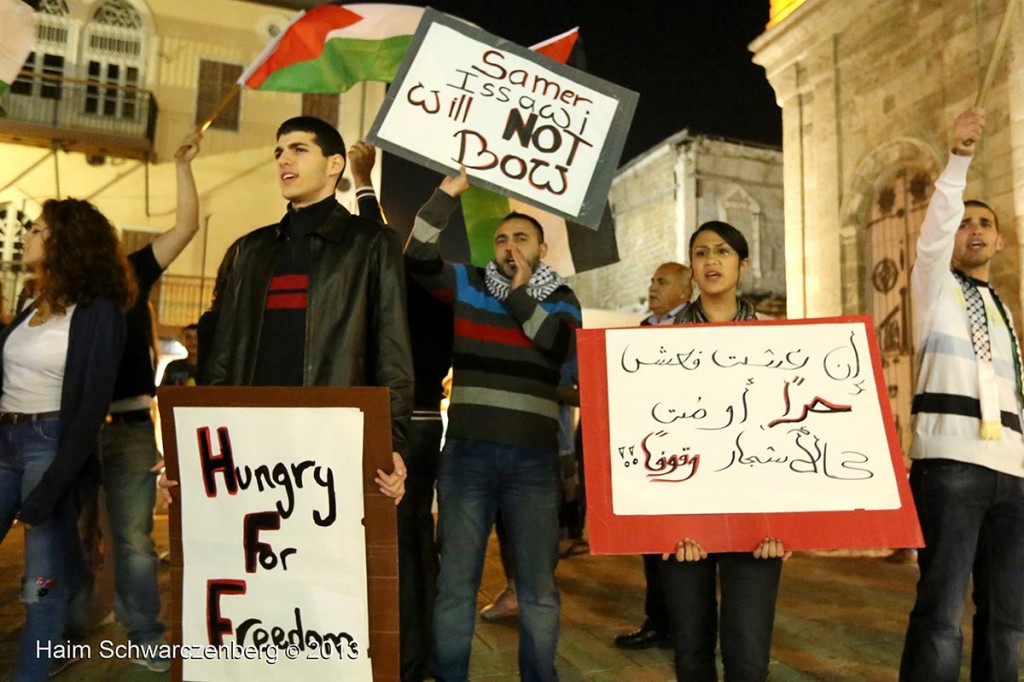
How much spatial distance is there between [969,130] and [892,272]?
5233mm

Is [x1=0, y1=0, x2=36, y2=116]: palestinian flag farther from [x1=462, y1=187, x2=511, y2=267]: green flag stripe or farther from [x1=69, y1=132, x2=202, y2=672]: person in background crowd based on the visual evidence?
[x1=462, y1=187, x2=511, y2=267]: green flag stripe

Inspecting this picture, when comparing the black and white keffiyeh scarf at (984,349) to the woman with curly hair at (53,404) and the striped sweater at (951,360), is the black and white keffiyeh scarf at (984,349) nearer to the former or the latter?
the striped sweater at (951,360)

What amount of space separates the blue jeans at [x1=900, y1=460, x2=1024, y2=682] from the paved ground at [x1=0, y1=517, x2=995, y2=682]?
0.83m

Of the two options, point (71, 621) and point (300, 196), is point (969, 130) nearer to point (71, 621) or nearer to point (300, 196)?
point (300, 196)

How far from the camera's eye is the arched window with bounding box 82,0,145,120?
15.9 meters

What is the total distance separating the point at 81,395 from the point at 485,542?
1.55 metres

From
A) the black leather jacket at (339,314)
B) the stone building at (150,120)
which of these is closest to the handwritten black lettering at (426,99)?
the black leather jacket at (339,314)

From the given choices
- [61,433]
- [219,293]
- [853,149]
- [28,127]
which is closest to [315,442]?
[219,293]

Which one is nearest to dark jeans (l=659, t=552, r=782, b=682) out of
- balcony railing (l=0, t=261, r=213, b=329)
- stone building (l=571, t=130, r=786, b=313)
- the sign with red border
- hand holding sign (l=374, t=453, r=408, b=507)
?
the sign with red border

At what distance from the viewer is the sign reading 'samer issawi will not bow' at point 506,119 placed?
2910 mm

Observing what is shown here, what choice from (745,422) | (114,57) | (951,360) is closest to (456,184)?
(745,422)

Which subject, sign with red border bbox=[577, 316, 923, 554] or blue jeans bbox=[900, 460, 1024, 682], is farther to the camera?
blue jeans bbox=[900, 460, 1024, 682]

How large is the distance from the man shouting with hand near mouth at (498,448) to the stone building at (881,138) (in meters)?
4.78

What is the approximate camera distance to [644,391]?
2.35 m
